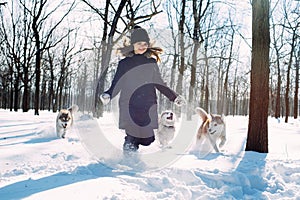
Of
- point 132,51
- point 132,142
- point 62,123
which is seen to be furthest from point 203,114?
point 62,123

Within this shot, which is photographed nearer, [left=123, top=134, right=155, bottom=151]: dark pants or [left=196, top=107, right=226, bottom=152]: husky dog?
[left=123, top=134, right=155, bottom=151]: dark pants

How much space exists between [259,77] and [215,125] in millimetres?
1471

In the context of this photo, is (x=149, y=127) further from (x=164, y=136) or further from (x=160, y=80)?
(x=164, y=136)

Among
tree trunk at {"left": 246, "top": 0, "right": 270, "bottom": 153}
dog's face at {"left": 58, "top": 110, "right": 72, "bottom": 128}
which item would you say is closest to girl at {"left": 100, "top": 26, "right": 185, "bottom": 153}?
tree trunk at {"left": 246, "top": 0, "right": 270, "bottom": 153}

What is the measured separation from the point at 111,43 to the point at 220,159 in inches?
390

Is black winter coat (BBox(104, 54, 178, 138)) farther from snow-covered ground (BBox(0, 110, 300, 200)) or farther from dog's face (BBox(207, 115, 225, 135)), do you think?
dog's face (BBox(207, 115, 225, 135))

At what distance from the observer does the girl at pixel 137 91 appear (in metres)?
4.35

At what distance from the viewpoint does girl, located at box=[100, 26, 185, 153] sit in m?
4.35

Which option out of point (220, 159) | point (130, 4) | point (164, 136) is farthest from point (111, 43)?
point (220, 159)

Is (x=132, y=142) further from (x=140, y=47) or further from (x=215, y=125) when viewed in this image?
(x=215, y=125)

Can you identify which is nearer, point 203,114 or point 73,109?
point 203,114

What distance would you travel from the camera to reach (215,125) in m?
6.47

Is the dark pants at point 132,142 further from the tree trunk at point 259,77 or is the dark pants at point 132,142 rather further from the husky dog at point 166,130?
the tree trunk at point 259,77

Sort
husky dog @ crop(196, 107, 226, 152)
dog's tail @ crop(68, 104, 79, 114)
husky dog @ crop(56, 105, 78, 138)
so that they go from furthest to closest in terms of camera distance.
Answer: dog's tail @ crop(68, 104, 79, 114) < husky dog @ crop(56, 105, 78, 138) < husky dog @ crop(196, 107, 226, 152)
